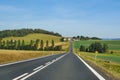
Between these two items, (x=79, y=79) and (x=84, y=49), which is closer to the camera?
(x=79, y=79)

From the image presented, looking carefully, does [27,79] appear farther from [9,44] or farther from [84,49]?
[9,44]

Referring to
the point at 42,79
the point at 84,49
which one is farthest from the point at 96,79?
the point at 84,49

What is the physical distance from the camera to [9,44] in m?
192

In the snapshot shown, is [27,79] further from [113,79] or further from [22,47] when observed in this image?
[22,47]

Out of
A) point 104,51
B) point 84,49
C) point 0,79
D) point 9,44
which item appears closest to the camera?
point 0,79

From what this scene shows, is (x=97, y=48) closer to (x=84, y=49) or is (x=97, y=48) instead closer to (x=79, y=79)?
(x=84, y=49)

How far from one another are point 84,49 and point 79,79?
155 meters

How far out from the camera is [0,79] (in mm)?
12797

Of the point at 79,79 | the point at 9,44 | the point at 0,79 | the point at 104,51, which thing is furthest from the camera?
the point at 9,44

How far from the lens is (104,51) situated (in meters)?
151

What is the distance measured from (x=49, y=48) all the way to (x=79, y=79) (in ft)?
534

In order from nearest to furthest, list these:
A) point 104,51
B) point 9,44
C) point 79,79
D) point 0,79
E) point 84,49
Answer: point 0,79 < point 79,79 < point 104,51 < point 84,49 < point 9,44

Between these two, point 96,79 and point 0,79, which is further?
point 96,79

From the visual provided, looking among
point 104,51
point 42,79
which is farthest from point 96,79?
point 104,51
